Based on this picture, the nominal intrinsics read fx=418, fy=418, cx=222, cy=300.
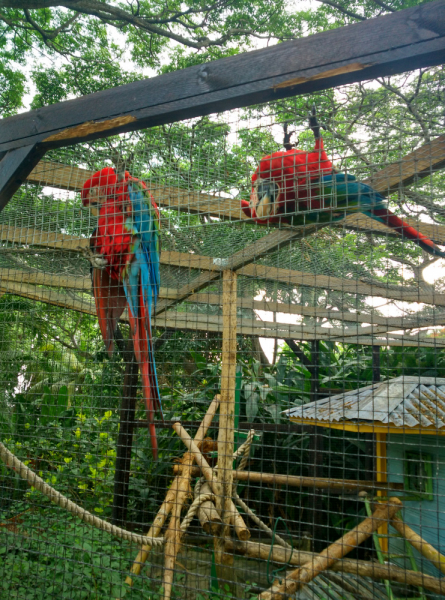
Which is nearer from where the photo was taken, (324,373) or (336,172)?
(336,172)

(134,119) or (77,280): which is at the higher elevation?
(134,119)

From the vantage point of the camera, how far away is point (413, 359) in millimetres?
3799

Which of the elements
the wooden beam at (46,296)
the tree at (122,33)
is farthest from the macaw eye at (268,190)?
the tree at (122,33)

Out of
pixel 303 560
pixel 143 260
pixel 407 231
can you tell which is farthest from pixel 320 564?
pixel 143 260

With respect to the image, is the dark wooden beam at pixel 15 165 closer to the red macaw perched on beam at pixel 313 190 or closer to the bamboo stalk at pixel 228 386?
the red macaw perched on beam at pixel 313 190

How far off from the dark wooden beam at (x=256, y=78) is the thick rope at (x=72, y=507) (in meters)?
1.15

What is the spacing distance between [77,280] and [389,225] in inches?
65.0

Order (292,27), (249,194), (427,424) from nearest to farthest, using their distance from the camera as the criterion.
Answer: (249,194), (427,424), (292,27)

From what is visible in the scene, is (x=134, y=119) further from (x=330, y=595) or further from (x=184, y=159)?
(x=330, y=595)

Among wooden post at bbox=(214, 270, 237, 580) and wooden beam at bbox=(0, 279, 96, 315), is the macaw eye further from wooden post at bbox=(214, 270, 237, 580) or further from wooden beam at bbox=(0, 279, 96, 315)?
wooden beam at bbox=(0, 279, 96, 315)

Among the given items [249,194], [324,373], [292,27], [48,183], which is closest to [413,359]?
[324,373]

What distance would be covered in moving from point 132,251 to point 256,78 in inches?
31.0

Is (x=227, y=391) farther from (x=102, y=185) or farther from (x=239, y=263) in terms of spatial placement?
(x=102, y=185)

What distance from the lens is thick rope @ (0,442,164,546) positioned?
145cm
